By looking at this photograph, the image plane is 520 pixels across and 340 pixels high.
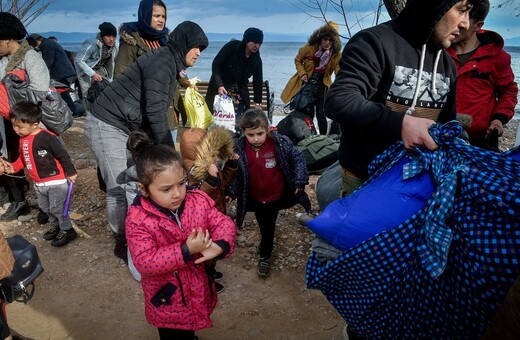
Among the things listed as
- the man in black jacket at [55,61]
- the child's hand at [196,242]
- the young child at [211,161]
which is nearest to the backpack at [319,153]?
the young child at [211,161]

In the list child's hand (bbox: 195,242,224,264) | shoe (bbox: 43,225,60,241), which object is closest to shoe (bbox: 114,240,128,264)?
shoe (bbox: 43,225,60,241)

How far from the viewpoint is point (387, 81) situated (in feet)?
5.60

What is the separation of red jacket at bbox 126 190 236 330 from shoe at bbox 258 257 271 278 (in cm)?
125

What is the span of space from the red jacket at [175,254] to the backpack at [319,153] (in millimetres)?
3249

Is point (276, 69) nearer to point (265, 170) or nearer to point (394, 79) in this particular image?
point (265, 170)

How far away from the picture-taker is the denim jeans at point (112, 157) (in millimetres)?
3082

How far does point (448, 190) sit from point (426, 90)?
0.77 m

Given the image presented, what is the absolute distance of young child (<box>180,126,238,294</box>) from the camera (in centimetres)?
280

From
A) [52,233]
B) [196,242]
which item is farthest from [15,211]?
[196,242]

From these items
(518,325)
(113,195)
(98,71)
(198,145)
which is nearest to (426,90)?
(518,325)

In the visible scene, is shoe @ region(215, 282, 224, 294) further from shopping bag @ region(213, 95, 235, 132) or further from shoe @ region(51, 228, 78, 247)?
shopping bag @ region(213, 95, 235, 132)

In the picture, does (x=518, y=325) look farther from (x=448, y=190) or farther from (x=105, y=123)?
(x=105, y=123)

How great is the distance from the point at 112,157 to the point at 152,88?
0.73m

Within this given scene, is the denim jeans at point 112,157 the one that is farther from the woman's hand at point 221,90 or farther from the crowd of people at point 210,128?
the woman's hand at point 221,90
